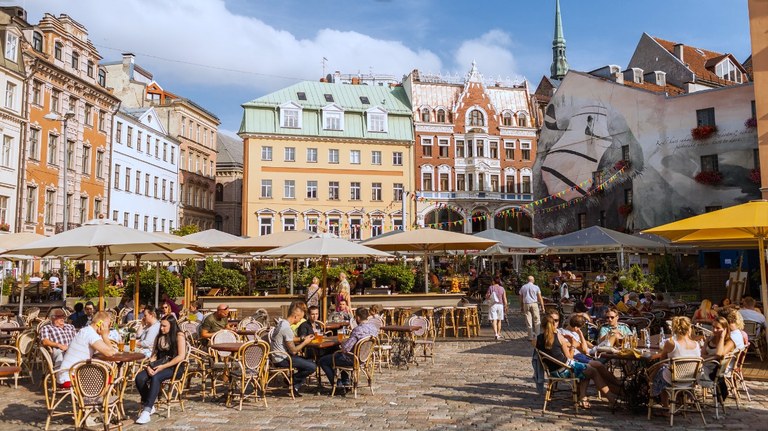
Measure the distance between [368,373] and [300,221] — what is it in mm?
38278

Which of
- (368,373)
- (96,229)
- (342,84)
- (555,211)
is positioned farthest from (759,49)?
(342,84)

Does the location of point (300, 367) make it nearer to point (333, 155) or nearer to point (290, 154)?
point (290, 154)

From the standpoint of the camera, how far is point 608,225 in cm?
3681

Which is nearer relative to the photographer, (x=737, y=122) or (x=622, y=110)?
(x=737, y=122)

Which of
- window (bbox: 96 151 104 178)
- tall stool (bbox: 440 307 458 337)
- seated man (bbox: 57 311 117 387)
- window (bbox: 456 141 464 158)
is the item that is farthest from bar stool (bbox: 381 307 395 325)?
window (bbox: 456 141 464 158)

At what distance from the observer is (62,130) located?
3353cm

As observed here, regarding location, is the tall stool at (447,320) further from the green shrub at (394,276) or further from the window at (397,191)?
the window at (397,191)

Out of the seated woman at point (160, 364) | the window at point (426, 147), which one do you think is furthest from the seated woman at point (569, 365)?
the window at point (426, 147)

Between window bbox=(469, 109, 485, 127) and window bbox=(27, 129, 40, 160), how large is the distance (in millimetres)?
30821

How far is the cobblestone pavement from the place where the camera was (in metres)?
7.73

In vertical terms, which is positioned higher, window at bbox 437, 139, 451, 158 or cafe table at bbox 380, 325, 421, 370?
window at bbox 437, 139, 451, 158

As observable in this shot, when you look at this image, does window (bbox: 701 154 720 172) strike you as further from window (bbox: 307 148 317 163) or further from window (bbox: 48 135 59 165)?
window (bbox: 48 135 59 165)

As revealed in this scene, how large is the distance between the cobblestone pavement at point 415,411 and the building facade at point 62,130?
77.0 feet

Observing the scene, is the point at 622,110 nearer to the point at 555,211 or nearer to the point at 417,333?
the point at 555,211
